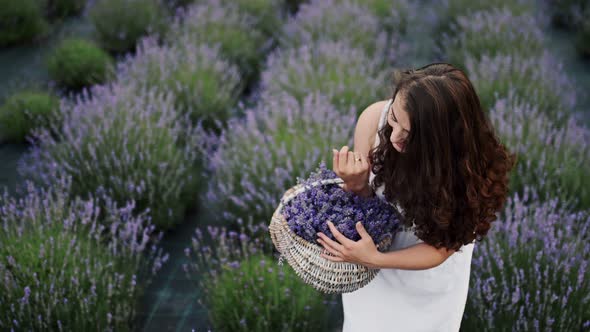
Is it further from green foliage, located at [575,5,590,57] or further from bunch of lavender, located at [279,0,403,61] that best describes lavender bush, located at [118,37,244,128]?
green foliage, located at [575,5,590,57]

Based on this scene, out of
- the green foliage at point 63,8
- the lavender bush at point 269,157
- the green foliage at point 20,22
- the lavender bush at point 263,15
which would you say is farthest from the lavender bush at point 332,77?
the green foliage at point 63,8

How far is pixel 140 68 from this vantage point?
5.26m

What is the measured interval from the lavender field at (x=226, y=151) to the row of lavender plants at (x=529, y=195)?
2 cm

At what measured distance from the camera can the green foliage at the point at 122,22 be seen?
657 cm

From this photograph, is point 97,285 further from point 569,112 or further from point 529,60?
point 529,60

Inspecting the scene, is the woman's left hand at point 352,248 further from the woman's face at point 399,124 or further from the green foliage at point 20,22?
the green foliage at point 20,22

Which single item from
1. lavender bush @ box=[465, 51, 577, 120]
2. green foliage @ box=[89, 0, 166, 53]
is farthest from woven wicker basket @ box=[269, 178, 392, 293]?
green foliage @ box=[89, 0, 166, 53]

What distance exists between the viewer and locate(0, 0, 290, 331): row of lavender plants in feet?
10.2

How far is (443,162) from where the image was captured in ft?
6.06

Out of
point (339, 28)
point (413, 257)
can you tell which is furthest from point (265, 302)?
point (339, 28)

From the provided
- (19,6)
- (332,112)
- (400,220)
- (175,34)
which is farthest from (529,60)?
(19,6)

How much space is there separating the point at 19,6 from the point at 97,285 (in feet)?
14.7

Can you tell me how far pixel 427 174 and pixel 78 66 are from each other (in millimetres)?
4713

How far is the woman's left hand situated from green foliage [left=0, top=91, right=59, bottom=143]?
369cm
